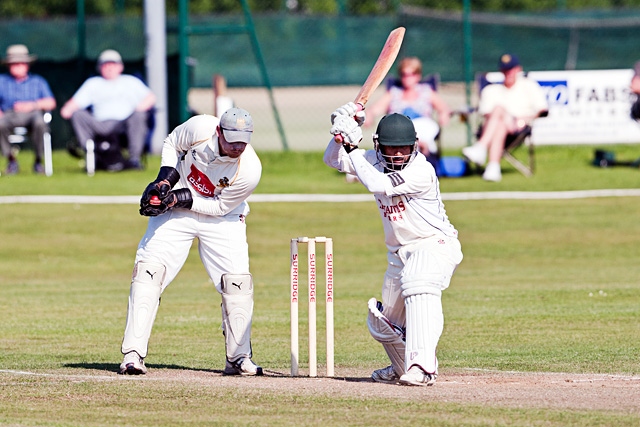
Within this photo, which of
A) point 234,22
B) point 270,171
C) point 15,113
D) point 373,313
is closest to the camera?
point 373,313

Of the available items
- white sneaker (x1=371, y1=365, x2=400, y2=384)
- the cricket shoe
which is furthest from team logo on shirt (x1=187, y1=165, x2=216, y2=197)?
white sneaker (x1=371, y1=365, x2=400, y2=384)

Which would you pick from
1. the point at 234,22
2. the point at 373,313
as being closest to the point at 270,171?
the point at 234,22

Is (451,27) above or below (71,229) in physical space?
above

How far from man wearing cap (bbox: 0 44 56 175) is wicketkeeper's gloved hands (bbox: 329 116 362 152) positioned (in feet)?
38.8

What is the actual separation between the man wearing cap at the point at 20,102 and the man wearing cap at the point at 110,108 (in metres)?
0.67

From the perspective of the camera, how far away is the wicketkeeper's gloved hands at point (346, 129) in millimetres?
7699

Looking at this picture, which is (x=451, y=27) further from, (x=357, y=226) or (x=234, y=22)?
(x=357, y=226)

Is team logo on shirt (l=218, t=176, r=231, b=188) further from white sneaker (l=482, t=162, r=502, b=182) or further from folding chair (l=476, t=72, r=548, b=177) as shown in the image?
folding chair (l=476, t=72, r=548, b=177)

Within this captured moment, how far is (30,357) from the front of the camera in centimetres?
940

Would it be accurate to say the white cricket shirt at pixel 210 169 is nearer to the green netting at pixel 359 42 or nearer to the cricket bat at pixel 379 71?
the cricket bat at pixel 379 71

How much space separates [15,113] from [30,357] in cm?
1016

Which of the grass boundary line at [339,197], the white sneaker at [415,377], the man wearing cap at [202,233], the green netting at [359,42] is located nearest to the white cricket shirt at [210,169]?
the man wearing cap at [202,233]

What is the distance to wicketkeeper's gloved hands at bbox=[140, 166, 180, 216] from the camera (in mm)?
8250

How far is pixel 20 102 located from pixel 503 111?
743cm
